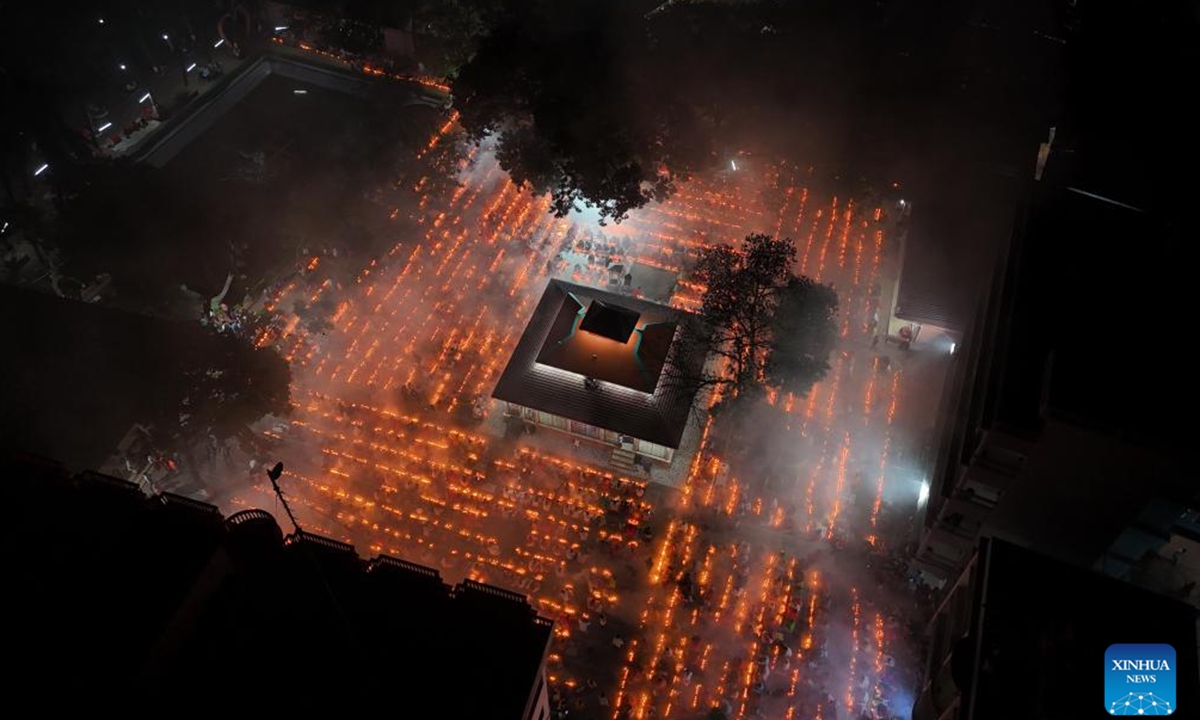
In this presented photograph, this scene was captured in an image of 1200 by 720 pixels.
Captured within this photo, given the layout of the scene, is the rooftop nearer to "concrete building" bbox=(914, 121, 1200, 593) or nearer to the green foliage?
the green foliage

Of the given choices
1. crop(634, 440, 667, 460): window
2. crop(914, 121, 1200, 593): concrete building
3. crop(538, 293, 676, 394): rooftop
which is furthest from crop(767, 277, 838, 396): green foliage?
crop(914, 121, 1200, 593): concrete building

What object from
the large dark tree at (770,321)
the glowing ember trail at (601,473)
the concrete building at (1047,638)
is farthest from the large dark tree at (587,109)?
the concrete building at (1047,638)

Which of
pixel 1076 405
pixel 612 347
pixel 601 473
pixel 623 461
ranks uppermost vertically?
pixel 612 347

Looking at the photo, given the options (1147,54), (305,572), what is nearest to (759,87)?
(1147,54)

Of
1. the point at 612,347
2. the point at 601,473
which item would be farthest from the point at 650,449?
the point at 612,347

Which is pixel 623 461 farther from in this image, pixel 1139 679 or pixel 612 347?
pixel 1139 679
